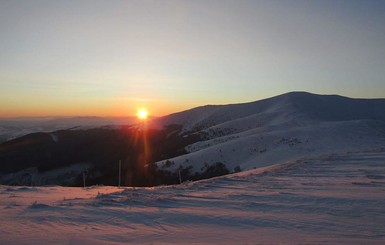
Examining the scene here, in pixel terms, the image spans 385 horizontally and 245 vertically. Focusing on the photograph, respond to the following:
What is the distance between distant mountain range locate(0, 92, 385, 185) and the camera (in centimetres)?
2742

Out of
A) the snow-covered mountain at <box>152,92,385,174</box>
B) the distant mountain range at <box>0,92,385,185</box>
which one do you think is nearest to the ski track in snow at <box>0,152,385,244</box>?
the distant mountain range at <box>0,92,385,185</box>

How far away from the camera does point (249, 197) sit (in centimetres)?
917

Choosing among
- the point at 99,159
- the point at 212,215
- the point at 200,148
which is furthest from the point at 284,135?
the point at 212,215

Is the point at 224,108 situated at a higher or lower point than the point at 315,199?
higher

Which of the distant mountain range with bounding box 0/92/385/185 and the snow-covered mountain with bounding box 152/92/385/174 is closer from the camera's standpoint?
the distant mountain range with bounding box 0/92/385/185

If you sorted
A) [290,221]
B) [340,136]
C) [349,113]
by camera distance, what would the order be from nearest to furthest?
[290,221], [340,136], [349,113]

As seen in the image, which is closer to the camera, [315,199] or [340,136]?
[315,199]

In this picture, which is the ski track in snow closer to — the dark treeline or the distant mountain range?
the distant mountain range

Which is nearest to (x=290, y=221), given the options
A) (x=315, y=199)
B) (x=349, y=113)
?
(x=315, y=199)

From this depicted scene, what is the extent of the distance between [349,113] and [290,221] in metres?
66.2

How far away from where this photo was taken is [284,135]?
1362 inches

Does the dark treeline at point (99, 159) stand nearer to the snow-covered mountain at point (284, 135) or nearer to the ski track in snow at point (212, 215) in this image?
the snow-covered mountain at point (284, 135)

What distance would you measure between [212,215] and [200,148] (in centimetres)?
2945

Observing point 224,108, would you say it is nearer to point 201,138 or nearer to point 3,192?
point 201,138
